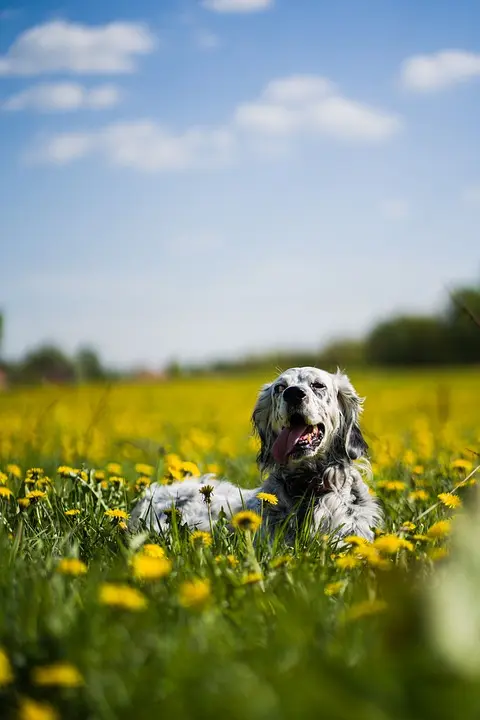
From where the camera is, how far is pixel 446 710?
6.19ft

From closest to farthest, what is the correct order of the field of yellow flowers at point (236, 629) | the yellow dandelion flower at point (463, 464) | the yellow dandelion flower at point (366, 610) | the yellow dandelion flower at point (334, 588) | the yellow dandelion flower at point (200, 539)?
the field of yellow flowers at point (236, 629) < the yellow dandelion flower at point (366, 610) < the yellow dandelion flower at point (334, 588) < the yellow dandelion flower at point (200, 539) < the yellow dandelion flower at point (463, 464)

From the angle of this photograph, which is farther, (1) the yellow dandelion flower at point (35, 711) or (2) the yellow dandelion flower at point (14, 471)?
(2) the yellow dandelion flower at point (14, 471)

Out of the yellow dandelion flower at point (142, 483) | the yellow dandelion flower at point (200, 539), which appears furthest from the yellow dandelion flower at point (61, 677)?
the yellow dandelion flower at point (142, 483)

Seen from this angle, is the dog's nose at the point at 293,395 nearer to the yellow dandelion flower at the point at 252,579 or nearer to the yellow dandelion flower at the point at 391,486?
the yellow dandelion flower at the point at 391,486

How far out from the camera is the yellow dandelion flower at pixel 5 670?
7.09ft

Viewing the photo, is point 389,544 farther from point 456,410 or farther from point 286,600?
point 456,410

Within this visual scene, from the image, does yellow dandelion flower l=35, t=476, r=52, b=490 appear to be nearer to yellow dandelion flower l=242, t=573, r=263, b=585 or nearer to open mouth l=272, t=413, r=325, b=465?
open mouth l=272, t=413, r=325, b=465

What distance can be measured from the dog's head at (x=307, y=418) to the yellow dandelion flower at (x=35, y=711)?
2.71 m

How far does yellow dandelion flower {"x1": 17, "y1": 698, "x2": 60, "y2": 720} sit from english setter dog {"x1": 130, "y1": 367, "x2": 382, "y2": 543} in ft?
7.63

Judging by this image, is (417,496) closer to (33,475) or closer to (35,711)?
(33,475)

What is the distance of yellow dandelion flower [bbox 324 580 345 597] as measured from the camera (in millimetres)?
3092

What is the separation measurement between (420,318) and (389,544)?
53809 mm

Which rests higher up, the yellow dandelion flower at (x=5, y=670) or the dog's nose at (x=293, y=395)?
the dog's nose at (x=293, y=395)

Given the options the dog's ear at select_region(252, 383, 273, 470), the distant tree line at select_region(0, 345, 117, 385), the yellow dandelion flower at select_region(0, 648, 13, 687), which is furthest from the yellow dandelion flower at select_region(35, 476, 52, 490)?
the distant tree line at select_region(0, 345, 117, 385)
